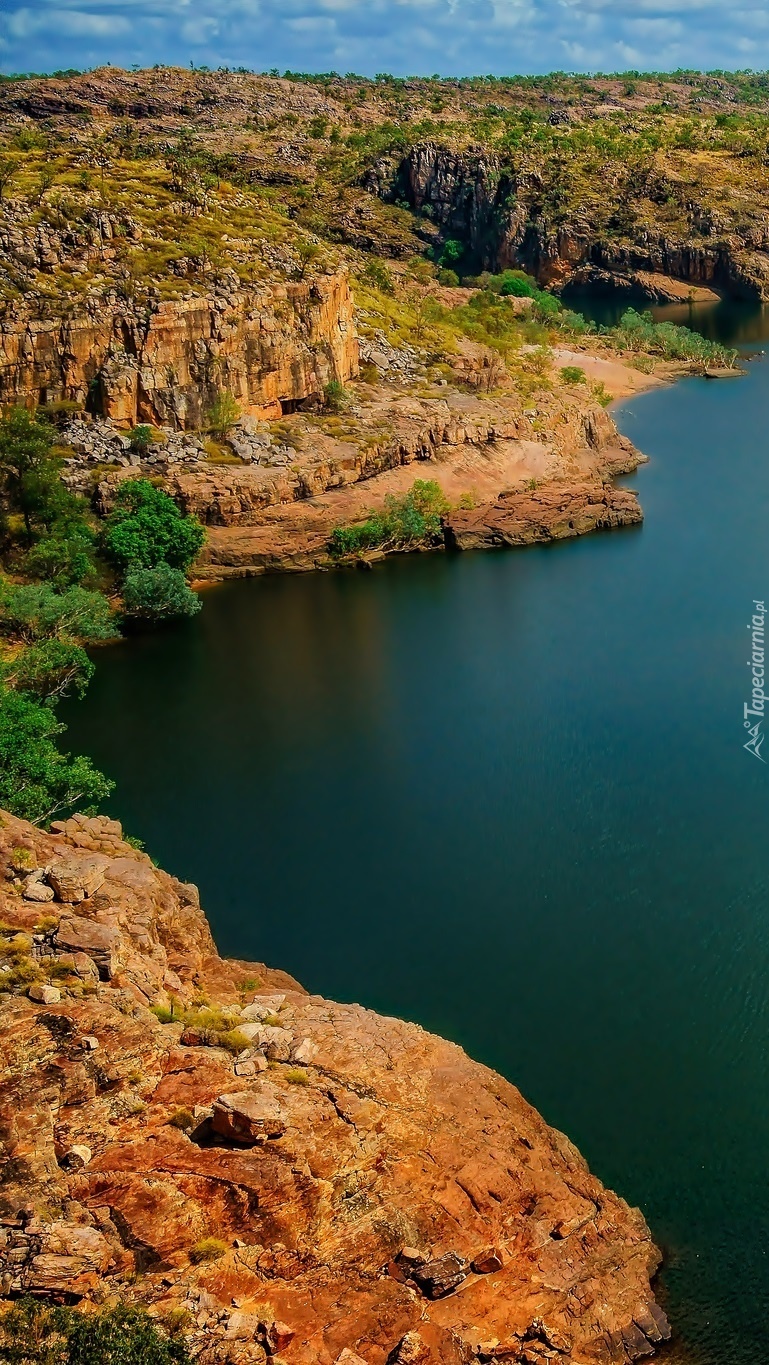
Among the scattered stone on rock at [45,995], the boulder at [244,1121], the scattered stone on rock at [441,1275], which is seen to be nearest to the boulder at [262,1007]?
the boulder at [244,1121]

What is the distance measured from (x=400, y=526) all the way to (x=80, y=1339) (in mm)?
50591

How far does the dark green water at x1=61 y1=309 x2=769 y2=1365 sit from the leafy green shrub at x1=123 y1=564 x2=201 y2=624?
1.51 meters

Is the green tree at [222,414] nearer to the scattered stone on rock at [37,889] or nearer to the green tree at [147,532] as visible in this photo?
the green tree at [147,532]

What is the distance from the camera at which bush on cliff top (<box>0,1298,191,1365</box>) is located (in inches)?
625

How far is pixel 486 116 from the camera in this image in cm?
18588

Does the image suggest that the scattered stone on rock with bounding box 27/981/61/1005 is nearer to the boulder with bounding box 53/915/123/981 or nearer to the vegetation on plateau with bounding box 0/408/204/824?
the boulder with bounding box 53/915/123/981

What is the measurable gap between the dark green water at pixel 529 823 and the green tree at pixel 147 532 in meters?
3.41

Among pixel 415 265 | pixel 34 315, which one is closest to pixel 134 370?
pixel 34 315

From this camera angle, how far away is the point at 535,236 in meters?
152

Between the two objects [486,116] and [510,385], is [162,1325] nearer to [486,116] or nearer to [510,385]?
[510,385]

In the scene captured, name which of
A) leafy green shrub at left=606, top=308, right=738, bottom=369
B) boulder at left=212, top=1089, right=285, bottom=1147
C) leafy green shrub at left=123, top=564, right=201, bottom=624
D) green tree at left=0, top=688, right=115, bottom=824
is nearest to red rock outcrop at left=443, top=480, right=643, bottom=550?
leafy green shrub at left=123, top=564, right=201, bottom=624

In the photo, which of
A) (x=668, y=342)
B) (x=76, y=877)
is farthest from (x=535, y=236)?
(x=76, y=877)

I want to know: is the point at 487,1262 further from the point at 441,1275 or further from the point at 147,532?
the point at 147,532

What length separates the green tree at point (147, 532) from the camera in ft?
183
